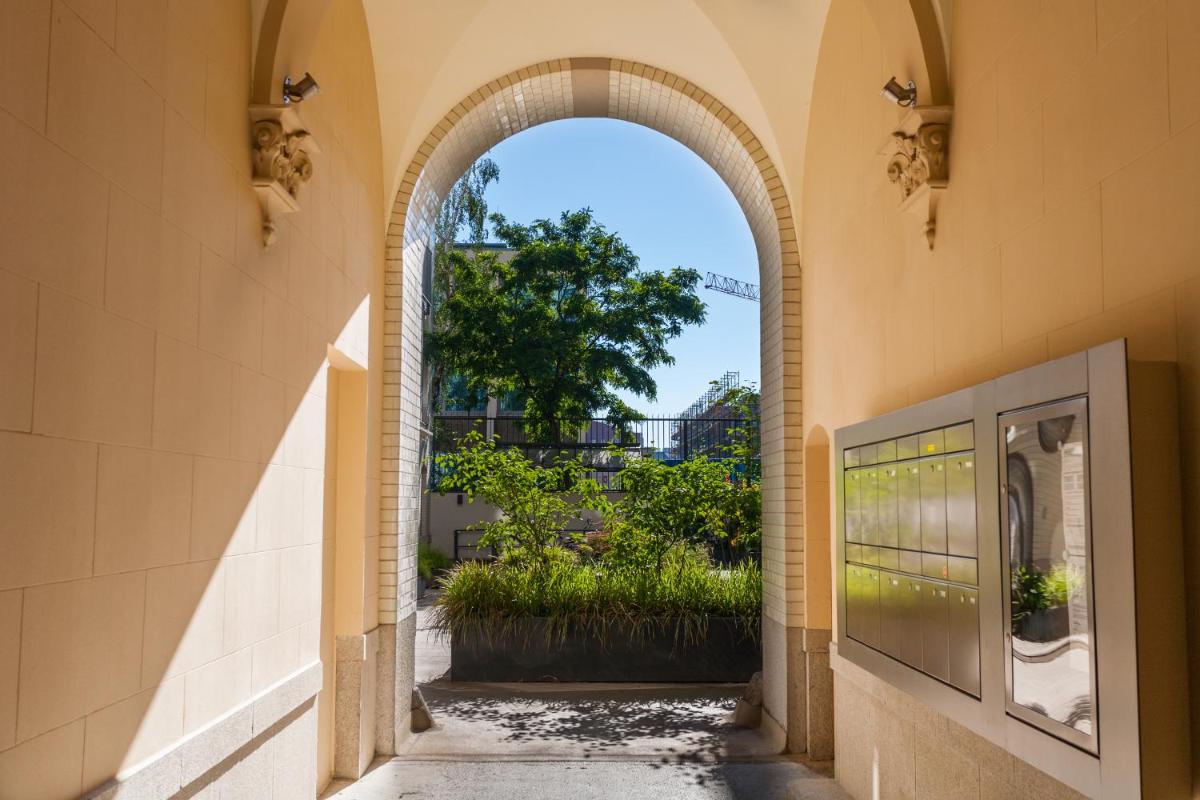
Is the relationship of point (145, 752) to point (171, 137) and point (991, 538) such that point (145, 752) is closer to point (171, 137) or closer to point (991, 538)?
point (171, 137)

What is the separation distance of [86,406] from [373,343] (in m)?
3.29

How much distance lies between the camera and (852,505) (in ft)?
15.3

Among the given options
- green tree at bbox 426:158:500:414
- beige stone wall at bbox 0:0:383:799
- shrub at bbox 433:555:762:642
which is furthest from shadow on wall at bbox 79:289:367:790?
green tree at bbox 426:158:500:414

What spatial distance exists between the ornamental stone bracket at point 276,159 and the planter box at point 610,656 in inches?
204

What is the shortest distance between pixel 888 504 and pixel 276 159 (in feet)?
A: 9.54

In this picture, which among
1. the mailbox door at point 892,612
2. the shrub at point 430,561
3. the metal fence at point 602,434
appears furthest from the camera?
the metal fence at point 602,434

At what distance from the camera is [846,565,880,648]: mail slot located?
427 centimetres

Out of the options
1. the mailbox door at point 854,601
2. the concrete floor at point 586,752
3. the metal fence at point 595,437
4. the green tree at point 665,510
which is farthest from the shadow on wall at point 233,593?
the metal fence at point 595,437

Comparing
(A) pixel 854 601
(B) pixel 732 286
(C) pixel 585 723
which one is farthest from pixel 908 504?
(B) pixel 732 286

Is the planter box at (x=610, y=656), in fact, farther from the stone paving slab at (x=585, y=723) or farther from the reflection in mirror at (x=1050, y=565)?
the reflection in mirror at (x=1050, y=565)

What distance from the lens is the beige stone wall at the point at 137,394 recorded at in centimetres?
226

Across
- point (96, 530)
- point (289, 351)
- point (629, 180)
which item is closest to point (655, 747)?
point (289, 351)

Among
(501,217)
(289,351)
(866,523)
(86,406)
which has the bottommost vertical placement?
(866,523)

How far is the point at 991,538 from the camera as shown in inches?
121
